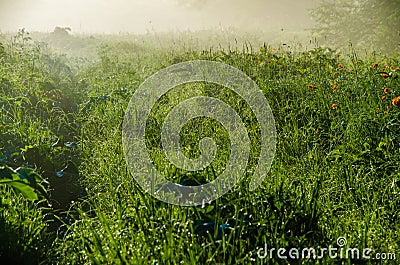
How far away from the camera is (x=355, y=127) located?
3.18m

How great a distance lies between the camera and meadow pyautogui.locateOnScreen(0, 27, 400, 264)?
6.49 feet

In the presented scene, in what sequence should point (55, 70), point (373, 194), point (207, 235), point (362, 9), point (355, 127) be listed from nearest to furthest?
Answer: 1. point (207, 235)
2. point (373, 194)
3. point (355, 127)
4. point (55, 70)
5. point (362, 9)

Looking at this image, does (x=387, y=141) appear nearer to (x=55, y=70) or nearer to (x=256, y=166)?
(x=256, y=166)

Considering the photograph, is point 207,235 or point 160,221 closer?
point 207,235

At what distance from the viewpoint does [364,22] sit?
1384 cm

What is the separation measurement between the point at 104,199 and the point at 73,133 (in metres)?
1.80

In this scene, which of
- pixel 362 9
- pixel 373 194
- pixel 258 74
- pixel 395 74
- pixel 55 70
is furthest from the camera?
pixel 362 9

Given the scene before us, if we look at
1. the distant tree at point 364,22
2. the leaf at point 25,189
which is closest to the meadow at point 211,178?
the leaf at point 25,189

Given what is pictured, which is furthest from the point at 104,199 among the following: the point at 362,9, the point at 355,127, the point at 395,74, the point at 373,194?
the point at 362,9
